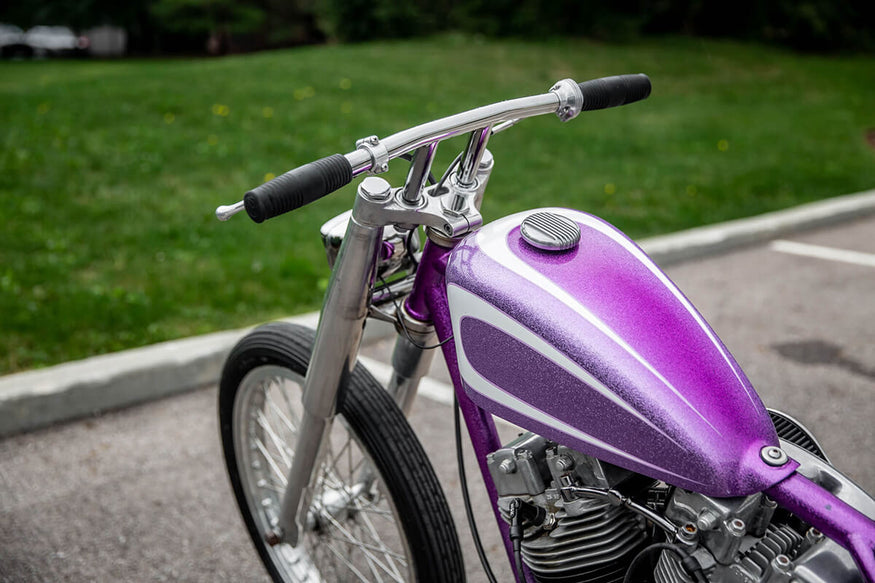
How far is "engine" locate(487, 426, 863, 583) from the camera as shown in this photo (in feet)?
4.10

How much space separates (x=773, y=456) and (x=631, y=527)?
0.32 meters

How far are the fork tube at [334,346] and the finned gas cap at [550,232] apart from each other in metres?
0.30

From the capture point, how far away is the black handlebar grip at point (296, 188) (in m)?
1.29

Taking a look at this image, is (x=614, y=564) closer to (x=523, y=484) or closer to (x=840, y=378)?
(x=523, y=484)

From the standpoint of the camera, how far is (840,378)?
3.82 m

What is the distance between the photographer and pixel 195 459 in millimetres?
3121

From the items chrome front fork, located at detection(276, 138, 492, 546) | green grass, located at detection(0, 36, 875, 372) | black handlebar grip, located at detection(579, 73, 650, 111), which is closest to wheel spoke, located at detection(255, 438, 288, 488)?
chrome front fork, located at detection(276, 138, 492, 546)

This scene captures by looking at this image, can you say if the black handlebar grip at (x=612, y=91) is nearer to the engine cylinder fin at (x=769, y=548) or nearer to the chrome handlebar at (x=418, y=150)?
the chrome handlebar at (x=418, y=150)

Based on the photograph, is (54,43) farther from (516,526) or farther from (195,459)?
(516,526)

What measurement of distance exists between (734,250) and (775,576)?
465 centimetres

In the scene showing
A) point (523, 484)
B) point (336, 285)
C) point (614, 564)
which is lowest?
point (614, 564)

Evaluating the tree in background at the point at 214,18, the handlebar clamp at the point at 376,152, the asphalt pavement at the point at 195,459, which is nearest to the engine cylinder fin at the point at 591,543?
the handlebar clamp at the point at 376,152

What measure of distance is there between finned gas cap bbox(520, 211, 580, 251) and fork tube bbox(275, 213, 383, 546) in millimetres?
303

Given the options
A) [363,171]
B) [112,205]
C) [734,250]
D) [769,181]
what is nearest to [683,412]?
[363,171]
